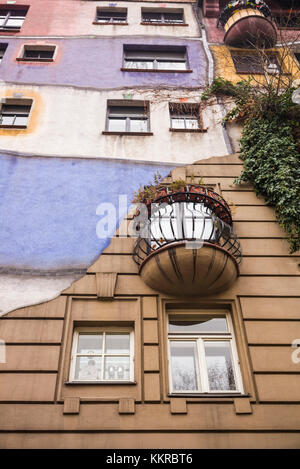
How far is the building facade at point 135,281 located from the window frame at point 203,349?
0.09ft

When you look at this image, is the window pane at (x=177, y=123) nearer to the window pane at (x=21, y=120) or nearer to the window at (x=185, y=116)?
the window at (x=185, y=116)

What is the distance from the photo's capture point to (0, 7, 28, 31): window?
1742 cm

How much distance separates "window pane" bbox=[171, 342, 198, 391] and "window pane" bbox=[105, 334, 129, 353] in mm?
955

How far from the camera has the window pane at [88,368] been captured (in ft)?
23.3

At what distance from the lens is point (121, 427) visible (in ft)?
20.8

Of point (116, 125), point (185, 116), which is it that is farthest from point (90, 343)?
point (185, 116)

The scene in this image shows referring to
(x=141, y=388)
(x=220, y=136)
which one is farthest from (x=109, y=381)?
(x=220, y=136)

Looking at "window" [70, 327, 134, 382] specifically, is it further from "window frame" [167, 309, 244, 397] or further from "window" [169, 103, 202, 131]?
"window" [169, 103, 202, 131]

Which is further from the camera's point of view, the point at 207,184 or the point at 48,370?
the point at 207,184

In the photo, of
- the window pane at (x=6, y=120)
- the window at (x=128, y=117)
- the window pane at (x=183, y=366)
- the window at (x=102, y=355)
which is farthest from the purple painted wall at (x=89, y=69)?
the window pane at (x=183, y=366)

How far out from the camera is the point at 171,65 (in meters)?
15.6
